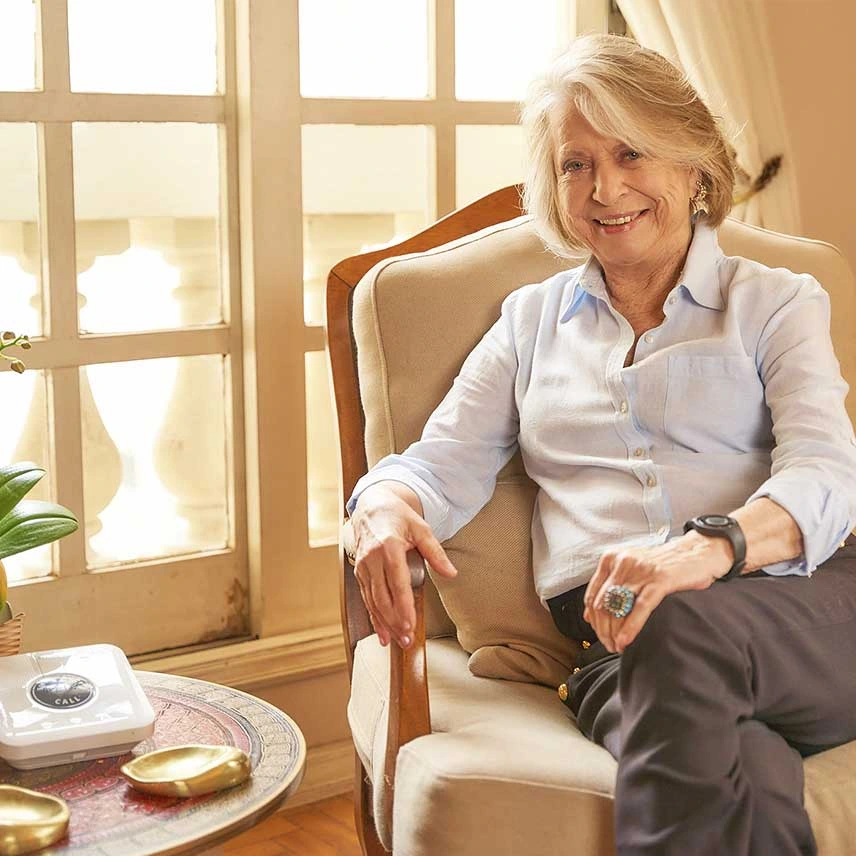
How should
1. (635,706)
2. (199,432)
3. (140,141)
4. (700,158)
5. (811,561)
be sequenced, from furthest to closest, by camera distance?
1. (199,432)
2. (140,141)
3. (700,158)
4. (811,561)
5. (635,706)

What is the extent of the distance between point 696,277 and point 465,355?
39 centimetres

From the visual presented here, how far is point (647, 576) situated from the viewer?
1.46 metres

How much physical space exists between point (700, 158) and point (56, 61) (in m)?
1.08

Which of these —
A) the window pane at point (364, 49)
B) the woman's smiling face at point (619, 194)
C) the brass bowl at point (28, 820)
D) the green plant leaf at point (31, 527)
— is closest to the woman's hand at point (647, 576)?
the woman's smiling face at point (619, 194)

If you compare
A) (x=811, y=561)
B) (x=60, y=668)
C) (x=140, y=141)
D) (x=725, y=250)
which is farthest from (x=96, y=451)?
(x=811, y=561)

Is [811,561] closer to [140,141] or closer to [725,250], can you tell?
[725,250]

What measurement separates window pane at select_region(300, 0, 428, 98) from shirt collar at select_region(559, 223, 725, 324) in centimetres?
81

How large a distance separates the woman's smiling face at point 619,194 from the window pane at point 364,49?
2.51 feet

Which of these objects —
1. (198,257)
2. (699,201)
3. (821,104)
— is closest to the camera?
(699,201)

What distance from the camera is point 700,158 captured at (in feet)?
5.90

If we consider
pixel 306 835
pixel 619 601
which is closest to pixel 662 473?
pixel 619 601

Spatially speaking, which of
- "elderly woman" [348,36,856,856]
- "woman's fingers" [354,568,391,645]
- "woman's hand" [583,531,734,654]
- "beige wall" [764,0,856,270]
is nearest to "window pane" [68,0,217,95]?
"elderly woman" [348,36,856,856]

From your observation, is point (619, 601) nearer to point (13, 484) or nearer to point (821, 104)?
point (13, 484)

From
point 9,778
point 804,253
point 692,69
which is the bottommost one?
point 9,778
